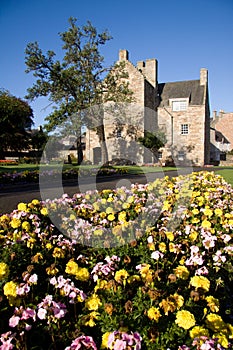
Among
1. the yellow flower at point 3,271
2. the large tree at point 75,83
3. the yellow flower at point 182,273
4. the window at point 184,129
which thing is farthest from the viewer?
the window at point 184,129

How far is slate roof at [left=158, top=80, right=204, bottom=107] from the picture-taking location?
33.0 metres

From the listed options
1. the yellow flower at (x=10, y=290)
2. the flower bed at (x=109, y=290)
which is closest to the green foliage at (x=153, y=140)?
the flower bed at (x=109, y=290)

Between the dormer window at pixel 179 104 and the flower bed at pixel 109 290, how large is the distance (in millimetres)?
30934

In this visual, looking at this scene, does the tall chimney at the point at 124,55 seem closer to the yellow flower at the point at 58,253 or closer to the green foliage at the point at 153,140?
the green foliage at the point at 153,140

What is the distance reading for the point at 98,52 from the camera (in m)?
23.9

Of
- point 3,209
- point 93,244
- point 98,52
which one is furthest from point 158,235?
point 98,52

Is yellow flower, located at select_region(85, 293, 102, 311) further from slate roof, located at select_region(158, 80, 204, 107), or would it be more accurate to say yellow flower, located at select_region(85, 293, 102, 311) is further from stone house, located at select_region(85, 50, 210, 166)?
slate roof, located at select_region(158, 80, 204, 107)

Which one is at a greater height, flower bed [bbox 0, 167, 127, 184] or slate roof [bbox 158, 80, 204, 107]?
slate roof [bbox 158, 80, 204, 107]

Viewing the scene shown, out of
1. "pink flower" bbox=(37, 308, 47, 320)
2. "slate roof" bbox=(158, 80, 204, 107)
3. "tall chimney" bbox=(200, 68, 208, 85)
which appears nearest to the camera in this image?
"pink flower" bbox=(37, 308, 47, 320)

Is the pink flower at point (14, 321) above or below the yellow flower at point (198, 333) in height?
above

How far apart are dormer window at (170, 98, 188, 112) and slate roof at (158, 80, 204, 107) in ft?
1.94

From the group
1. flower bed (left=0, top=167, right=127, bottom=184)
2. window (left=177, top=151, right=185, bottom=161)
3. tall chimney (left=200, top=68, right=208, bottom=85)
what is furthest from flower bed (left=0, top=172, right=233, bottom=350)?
tall chimney (left=200, top=68, right=208, bottom=85)

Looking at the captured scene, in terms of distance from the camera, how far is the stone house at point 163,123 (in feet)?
99.0

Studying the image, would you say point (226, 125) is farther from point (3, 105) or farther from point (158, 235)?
point (158, 235)
